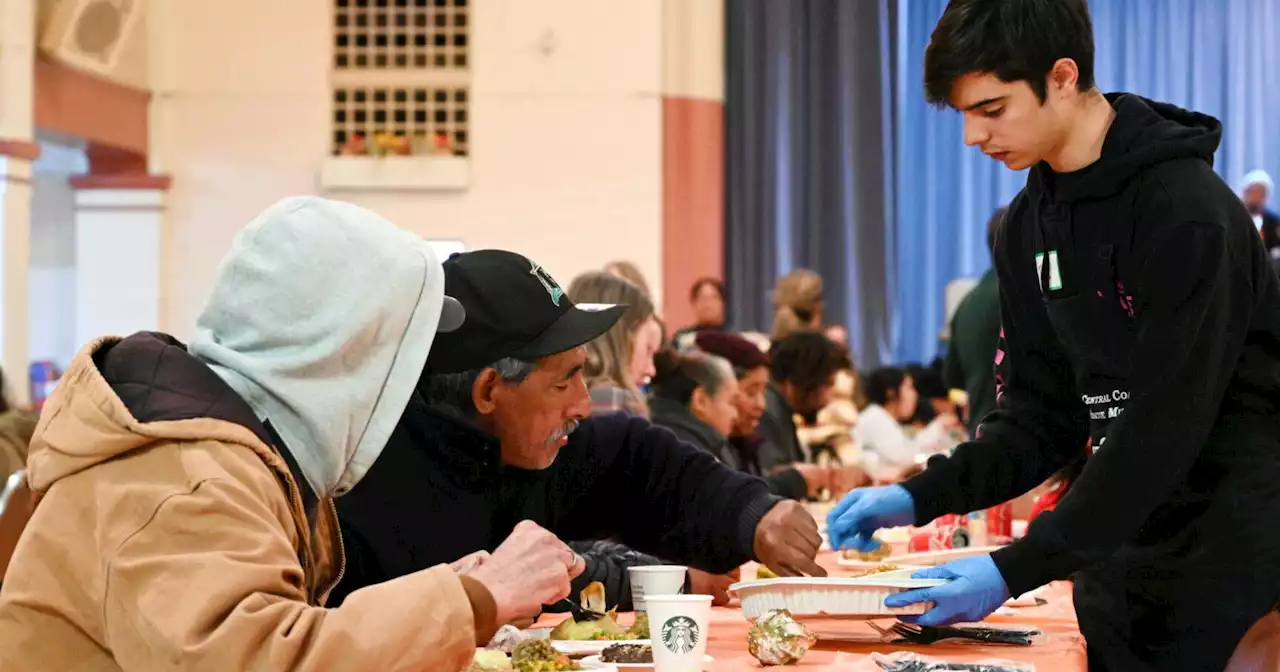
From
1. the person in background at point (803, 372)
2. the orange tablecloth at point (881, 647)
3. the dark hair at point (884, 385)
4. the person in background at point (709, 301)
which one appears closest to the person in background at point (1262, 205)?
the dark hair at point (884, 385)

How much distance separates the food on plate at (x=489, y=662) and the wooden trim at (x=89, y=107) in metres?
9.72

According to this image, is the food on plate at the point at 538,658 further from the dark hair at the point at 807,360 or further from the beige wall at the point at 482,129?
the beige wall at the point at 482,129

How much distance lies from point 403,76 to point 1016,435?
10822mm

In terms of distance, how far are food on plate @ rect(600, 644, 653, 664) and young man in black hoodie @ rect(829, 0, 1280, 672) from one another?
341mm

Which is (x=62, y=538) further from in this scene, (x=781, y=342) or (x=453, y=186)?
A: (x=453, y=186)

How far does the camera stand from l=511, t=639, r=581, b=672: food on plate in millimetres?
2037

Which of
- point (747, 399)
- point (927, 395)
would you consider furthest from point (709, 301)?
point (747, 399)

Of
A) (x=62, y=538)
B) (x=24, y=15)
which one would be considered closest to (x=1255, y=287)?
(x=62, y=538)

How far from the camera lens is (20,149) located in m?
9.92

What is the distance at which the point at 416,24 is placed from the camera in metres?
13.2

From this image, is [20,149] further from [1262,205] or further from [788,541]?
[1262,205]

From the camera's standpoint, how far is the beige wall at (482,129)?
12.7 meters

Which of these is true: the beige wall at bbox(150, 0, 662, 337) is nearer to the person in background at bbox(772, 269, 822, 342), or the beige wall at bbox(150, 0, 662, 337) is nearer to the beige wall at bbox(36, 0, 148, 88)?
the beige wall at bbox(36, 0, 148, 88)

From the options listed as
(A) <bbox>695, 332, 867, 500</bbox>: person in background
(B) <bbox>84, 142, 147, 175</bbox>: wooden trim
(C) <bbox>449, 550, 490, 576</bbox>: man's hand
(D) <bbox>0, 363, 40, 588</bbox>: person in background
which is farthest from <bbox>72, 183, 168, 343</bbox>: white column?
(C) <bbox>449, 550, 490, 576</bbox>: man's hand
